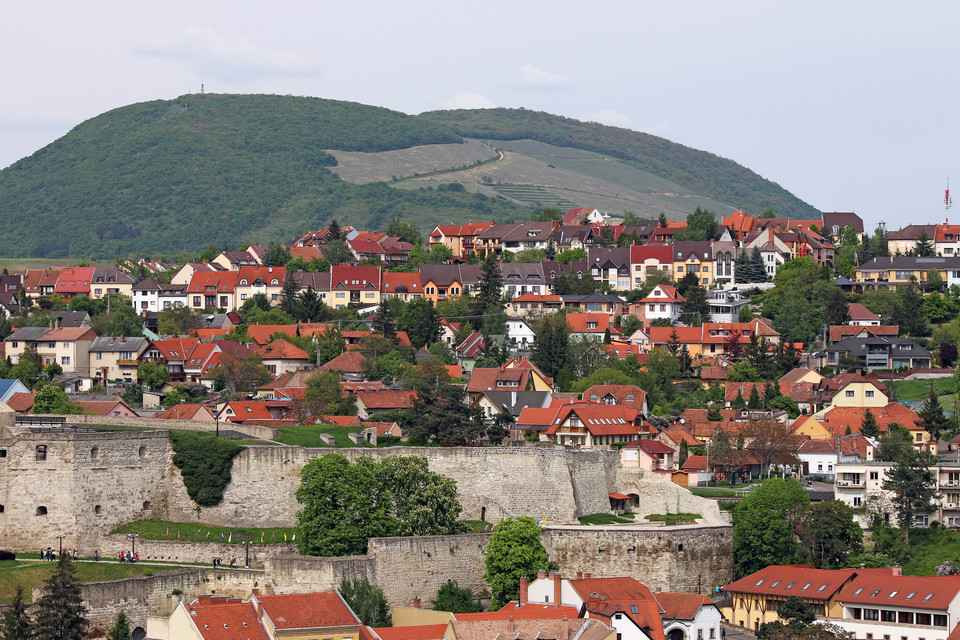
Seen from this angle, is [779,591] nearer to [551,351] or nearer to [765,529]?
[765,529]

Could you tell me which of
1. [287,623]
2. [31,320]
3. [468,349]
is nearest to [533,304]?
[468,349]

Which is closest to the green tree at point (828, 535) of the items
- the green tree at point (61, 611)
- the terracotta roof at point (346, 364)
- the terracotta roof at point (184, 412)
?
the green tree at point (61, 611)

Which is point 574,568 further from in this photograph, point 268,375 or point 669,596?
point 268,375

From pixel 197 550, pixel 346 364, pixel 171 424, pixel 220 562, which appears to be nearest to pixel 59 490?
pixel 197 550

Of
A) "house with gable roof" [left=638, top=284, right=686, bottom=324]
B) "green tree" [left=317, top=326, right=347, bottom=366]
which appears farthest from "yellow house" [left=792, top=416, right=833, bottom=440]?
"green tree" [left=317, top=326, right=347, bottom=366]

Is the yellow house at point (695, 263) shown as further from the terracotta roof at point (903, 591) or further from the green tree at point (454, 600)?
the green tree at point (454, 600)

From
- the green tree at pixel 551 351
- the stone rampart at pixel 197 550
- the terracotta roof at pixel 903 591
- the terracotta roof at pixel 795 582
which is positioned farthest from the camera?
the green tree at pixel 551 351
